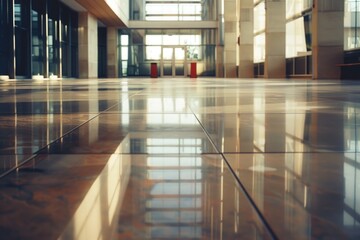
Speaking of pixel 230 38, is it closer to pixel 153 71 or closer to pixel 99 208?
pixel 153 71

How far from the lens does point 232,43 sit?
48.5m

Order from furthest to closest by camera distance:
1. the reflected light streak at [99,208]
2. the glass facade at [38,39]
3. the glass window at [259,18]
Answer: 1. the glass window at [259,18]
2. the glass facade at [38,39]
3. the reflected light streak at [99,208]

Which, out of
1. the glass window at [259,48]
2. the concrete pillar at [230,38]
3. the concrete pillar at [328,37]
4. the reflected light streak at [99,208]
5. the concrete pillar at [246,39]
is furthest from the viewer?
the concrete pillar at [230,38]

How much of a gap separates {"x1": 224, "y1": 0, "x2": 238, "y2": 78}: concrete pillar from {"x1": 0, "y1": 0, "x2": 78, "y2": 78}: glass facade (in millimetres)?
15566

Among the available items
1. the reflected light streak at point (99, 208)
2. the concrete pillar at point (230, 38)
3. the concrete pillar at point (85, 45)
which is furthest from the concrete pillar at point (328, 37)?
the concrete pillar at point (230, 38)

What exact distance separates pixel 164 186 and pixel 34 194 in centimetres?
43

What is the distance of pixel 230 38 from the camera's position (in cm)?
4869

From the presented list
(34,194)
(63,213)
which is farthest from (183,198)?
(34,194)

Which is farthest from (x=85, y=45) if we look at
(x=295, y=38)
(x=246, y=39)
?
(x=295, y=38)

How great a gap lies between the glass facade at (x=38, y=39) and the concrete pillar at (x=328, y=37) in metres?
15.6

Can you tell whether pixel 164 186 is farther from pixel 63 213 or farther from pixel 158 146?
pixel 158 146

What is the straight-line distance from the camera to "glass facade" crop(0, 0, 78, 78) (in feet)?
82.7

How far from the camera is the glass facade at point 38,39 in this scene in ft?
82.7

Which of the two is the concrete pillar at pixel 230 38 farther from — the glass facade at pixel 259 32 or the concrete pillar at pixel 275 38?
the concrete pillar at pixel 275 38
